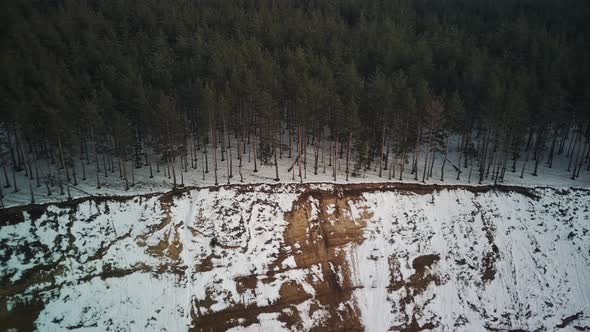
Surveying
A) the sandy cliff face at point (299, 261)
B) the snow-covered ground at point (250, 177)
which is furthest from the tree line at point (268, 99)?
the sandy cliff face at point (299, 261)

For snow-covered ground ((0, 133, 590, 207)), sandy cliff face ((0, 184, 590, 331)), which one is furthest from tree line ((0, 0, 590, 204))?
sandy cliff face ((0, 184, 590, 331))

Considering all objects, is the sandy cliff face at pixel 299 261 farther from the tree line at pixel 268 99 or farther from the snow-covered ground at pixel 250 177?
the tree line at pixel 268 99

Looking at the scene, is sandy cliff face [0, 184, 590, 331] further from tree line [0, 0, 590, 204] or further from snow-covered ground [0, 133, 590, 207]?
tree line [0, 0, 590, 204]

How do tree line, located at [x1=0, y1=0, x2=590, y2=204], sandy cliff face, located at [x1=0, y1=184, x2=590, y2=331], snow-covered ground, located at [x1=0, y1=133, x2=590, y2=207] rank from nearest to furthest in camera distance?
sandy cliff face, located at [x1=0, y1=184, x2=590, y2=331] → snow-covered ground, located at [x1=0, y1=133, x2=590, y2=207] → tree line, located at [x1=0, y1=0, x2=590, y2=204]

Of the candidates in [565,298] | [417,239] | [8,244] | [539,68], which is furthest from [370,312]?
[539,68]

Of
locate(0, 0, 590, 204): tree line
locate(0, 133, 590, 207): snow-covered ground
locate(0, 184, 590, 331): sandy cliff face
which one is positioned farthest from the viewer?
locate(0, 0, 590, 204): tree line

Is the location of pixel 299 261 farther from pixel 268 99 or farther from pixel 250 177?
pixel 268 99

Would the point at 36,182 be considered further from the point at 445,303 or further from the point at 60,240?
the point at 445,303
